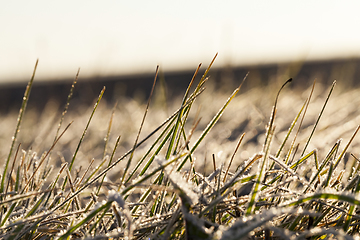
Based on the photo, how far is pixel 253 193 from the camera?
0.67 meters

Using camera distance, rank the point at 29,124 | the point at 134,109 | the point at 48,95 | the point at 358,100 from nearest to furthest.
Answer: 1. the point at 358,100
2. the point at 134,109
3. the point at 29,124
4. the point at 48,95

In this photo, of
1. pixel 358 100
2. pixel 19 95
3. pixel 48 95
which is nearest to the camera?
pixel 358 100

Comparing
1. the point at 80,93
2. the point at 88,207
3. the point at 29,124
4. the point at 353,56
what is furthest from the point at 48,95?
the point at 88,207

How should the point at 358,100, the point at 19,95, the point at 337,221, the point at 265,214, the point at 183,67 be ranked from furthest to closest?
the point at 183,67
the point at 19,95
the point at 358,100
the point at 337,221
the point at 265,214

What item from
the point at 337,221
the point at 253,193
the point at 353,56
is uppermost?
the point at 353,56

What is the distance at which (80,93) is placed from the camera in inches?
367

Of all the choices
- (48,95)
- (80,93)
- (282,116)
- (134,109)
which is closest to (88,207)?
(282,116)

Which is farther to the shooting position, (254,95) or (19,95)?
(19,95)

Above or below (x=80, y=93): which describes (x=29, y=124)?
below

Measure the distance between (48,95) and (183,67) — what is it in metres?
4.92

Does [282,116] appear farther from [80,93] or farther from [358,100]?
[80,93]

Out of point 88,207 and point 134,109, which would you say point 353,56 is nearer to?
point 134,109

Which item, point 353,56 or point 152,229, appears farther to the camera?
point 353,56

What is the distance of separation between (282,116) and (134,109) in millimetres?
1731
